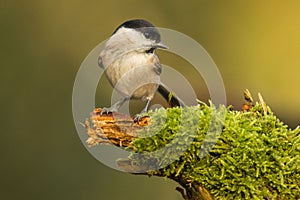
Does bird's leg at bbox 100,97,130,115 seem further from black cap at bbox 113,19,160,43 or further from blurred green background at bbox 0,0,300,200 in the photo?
blurred green background at bbox 0,0,300,200

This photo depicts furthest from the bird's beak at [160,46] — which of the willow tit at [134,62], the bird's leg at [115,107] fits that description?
the bird's leg at [115,107]

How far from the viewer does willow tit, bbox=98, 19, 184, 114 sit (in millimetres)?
1328

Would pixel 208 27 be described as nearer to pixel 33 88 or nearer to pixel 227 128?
pixel 33 88

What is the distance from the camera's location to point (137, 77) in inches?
53.7

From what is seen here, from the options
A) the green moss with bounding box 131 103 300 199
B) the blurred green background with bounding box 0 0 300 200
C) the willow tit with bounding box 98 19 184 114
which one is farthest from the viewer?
the blurred green background with bounding box 0 0 300 200

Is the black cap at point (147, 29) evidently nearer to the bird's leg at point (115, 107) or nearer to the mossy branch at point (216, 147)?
the bird's leg at point (115, 107)

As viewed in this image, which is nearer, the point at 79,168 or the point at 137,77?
the point at 137,77

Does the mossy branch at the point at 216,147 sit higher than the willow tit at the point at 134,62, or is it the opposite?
the willow tit at the point at 134,62

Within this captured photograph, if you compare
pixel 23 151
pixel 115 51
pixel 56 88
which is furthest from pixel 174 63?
pixel 115 51

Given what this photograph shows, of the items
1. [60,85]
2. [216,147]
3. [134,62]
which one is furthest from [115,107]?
[60,85]

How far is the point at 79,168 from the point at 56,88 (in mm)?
404

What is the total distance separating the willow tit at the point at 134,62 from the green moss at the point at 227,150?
22 centimetres

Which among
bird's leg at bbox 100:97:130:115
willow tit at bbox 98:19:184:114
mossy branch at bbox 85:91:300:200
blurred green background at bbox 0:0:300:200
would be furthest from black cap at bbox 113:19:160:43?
blurred green background at bbox 0:0:300:200

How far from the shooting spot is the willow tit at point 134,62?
1.33m
